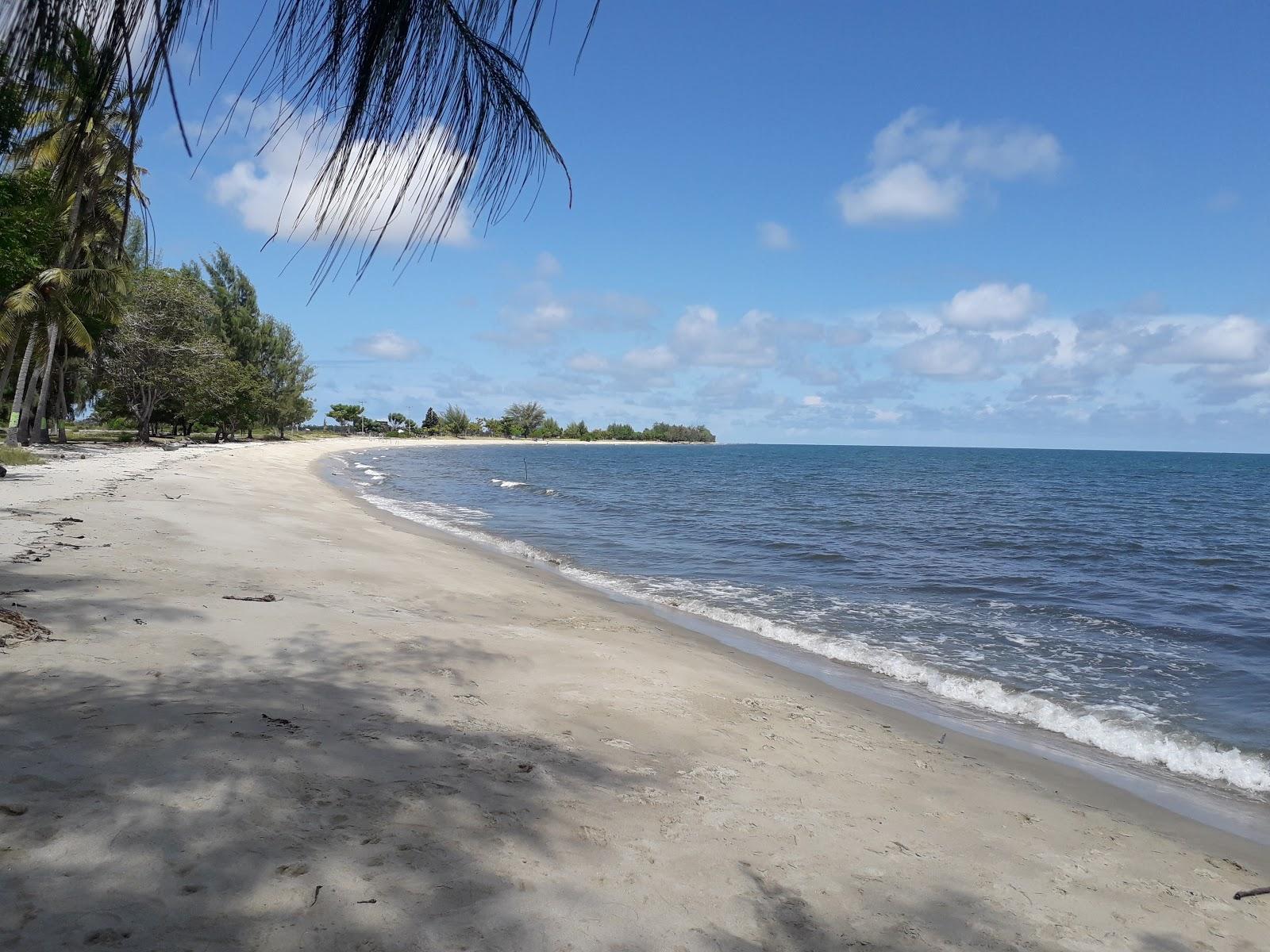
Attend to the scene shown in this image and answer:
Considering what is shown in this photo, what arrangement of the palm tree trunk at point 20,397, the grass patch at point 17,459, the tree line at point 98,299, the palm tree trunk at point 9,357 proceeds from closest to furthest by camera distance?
the tree line at point 98,299 < the grass patch at point 17,459 < the palm tree trunk at point 9,357 < the palm tree trunk at point 20,397

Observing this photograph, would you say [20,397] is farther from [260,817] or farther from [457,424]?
[457,424]

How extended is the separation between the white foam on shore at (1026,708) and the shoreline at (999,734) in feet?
0.48

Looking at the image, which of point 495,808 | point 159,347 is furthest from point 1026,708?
point 159,347

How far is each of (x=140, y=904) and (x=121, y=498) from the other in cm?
1451

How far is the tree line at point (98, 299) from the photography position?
2049 millimetres

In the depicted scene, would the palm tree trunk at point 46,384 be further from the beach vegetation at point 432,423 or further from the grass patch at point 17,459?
the beach vegetation at point 432,423

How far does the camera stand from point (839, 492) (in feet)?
134

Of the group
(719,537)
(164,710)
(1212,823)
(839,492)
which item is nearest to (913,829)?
(1212,823)

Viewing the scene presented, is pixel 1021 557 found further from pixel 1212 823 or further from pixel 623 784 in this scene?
pixel 623 784

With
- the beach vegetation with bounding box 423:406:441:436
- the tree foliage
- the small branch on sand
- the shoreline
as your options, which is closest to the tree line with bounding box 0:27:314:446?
the tree foliage

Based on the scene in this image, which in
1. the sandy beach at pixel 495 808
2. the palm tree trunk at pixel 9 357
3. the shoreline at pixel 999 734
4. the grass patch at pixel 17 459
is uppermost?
the palm tree trunk at pixel 9 357

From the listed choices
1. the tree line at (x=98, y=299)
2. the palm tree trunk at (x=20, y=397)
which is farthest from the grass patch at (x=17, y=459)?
the palm tree trunk at (x=20, y=397)

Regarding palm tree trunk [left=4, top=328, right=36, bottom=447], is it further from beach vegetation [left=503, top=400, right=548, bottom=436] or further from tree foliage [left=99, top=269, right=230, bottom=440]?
beach vegetation [left=503, top=400, right=548, bottom=436]

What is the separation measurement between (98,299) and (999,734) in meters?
32.2
